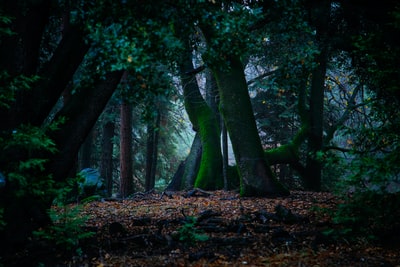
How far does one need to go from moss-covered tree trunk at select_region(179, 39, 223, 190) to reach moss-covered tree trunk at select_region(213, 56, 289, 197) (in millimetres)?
3027

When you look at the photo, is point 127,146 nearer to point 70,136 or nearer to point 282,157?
point 282,157

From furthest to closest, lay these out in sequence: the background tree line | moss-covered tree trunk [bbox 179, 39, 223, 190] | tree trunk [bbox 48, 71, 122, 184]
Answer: moss-covered tree trunk [bbox 179, 39, 223, 190], tree trunk [bbox 48, 71, 122, 184], the background tree line

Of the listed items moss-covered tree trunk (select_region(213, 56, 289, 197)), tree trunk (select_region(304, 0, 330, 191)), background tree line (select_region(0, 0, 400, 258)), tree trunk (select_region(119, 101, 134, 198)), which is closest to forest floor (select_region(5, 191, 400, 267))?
background tree line (select_region(0, 0, 400, 258))

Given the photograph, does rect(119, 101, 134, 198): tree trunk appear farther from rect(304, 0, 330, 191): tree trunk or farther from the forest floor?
rect(304, 0, 330, 191): tree trunk

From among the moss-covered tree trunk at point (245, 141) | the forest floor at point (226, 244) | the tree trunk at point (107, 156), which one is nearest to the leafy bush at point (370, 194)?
the forest floor at point (226, 244)

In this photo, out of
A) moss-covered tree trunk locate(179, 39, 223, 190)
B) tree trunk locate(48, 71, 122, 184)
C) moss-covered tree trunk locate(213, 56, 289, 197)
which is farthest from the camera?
moss-covered tree trunk locate(179, 39, 223, 190)

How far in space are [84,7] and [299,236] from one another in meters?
4.52

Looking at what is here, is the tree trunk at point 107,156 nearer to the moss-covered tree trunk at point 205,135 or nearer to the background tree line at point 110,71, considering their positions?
the moss-covered tree trunk at point 205,135

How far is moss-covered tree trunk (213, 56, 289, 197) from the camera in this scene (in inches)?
405

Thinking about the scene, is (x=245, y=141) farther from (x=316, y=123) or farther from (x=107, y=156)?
(x=107, y=156)

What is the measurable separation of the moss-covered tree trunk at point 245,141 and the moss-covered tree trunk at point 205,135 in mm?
3027

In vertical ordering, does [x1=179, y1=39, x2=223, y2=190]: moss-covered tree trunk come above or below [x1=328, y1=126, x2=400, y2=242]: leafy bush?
above

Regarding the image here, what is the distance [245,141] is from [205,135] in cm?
460

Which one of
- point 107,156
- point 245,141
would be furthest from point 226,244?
point 107,156
